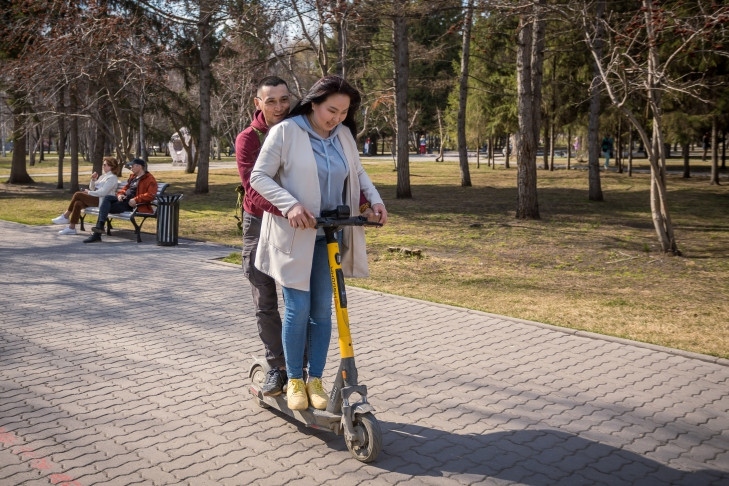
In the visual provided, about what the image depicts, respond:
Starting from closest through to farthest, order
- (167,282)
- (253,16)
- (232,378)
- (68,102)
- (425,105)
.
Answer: (232,378), (167,282), (253,16), (68,102), (425,105)

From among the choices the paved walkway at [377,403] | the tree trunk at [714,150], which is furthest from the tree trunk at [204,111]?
the tree trunk at [714,150]

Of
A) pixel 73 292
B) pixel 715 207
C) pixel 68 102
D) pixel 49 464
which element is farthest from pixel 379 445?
pixel 68 102

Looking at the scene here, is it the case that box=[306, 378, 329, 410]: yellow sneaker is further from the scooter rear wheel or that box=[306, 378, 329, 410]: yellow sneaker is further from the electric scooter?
the scooter rear wheel

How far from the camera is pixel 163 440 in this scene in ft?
13.3

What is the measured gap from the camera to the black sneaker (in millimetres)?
4348

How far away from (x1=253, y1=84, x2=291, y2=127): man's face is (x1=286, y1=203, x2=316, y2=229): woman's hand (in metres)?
1.00

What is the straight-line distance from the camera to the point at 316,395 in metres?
4.10

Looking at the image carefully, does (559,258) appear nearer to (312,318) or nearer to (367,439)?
(312,318)

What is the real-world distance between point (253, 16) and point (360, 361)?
12998 millimetres

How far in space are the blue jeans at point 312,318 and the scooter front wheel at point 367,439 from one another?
21.4 inches

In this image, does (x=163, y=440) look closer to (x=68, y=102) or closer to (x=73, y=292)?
(x=73, y=292)

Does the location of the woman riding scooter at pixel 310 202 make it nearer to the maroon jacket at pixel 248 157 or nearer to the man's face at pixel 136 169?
the maroon jacket at pixel 248 157

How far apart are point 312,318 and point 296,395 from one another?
0.46m

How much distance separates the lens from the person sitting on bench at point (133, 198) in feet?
41.4
